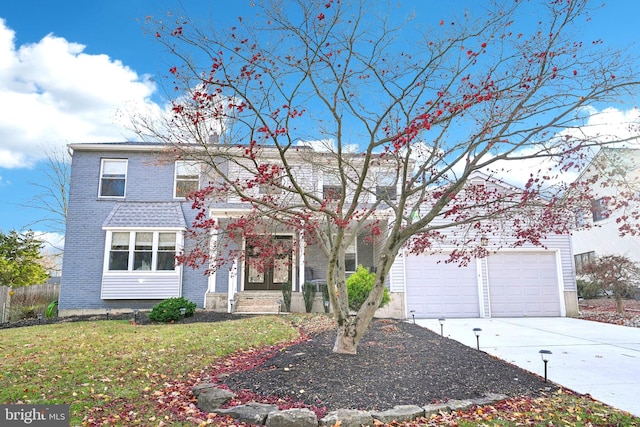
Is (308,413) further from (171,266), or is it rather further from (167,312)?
(171,266)

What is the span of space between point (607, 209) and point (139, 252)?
44.4 feet

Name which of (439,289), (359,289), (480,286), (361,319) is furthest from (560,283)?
(361,319)

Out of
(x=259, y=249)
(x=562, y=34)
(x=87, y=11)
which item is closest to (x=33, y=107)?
(x=87, y=11)

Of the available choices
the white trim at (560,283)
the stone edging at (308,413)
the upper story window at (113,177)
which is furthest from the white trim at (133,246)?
the white trim at (560,283)

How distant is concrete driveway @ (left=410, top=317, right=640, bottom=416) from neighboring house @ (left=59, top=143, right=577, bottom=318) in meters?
0.99

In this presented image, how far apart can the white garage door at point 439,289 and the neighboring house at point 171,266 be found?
0.11 feet

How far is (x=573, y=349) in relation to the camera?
803cm

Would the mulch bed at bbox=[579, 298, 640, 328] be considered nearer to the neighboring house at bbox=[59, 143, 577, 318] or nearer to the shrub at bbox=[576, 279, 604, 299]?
the shrub at bbox=[576, 279, 604, 299]

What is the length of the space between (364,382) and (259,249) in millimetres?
2597

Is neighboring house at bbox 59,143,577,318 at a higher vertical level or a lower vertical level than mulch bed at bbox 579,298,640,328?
higher

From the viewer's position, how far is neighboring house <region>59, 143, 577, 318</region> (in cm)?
1381

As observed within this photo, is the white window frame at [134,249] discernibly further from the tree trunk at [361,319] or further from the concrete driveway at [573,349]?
the tree trunk at [361,319]

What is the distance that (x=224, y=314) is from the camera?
12.7 metres

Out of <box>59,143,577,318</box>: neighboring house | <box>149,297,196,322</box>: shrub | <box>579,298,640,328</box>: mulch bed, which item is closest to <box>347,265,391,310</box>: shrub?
<box>59,143,577,318</box>: neighboring house
